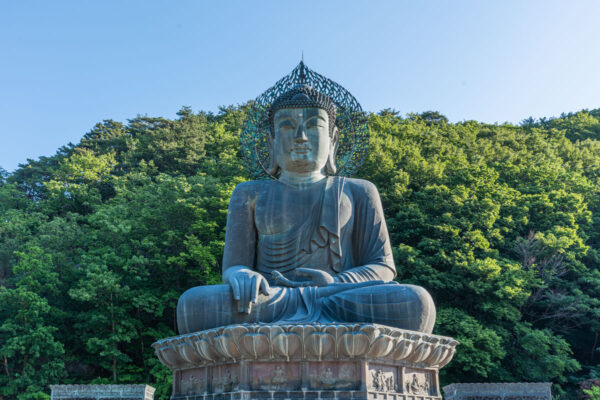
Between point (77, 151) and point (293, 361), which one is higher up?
point (77, 151)

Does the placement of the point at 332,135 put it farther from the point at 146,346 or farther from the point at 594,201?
the point at 594,201

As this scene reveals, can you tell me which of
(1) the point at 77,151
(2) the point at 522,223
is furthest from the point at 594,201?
(1) the point at 77,151

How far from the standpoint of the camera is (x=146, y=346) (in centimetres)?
1944

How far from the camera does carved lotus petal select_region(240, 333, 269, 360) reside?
492cm

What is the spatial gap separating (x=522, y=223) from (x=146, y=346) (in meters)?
12.4

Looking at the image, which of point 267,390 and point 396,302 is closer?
point 267,390

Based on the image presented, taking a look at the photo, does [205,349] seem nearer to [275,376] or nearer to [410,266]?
[275,376]

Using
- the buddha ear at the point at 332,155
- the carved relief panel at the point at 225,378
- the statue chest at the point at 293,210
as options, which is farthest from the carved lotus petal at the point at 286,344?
the buddha ear at the point at 332,155

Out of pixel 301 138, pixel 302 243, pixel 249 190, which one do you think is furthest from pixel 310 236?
pixel 301 138

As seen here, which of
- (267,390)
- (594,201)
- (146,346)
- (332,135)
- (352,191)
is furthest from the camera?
(594,201)

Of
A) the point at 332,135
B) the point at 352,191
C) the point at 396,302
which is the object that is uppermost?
the point at 332,135

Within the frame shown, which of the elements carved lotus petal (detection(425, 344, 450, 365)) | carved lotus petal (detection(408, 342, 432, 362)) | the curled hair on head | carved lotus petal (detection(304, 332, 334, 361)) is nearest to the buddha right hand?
carved lotus petal (detection(304, 332, 334, 361))

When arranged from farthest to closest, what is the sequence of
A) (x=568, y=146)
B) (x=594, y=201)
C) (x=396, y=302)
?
1. (x=568, y=146)
2. (x=594, y=201)
3. (x=396, y=302)

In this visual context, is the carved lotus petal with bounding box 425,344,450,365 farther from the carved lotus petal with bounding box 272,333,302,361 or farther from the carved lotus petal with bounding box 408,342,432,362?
the carved lotus petal with bounding box 272,333,302,361
